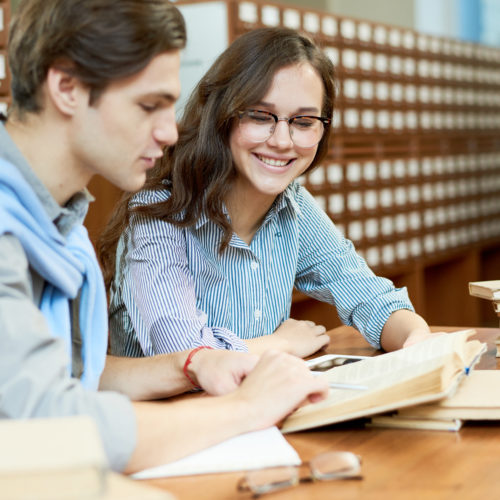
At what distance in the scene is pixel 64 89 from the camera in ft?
3.11

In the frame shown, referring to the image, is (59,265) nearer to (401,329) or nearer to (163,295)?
(163,295)

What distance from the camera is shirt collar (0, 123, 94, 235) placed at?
967 mm

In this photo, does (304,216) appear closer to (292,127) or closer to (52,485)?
(292,127)

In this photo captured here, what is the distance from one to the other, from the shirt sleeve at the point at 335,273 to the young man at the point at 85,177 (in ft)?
2.19

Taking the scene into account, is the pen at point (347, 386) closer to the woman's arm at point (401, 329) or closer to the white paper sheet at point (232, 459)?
the white paper sheet at point (232, 459)

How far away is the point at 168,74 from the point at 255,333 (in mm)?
774

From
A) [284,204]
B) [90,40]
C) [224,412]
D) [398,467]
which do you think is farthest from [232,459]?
[284,204]

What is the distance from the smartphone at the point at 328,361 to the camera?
1.33m

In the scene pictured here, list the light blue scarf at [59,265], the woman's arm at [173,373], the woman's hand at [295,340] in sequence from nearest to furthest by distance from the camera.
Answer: the light blue scarf at [59,265]
the woman's arm at [173,373]
the woman's hand at [295,340]

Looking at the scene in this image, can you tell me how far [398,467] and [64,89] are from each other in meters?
0.57

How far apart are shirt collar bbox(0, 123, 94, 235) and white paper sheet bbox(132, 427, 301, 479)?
34 cm

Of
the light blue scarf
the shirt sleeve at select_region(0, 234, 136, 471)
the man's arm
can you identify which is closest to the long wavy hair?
the light blue scarf

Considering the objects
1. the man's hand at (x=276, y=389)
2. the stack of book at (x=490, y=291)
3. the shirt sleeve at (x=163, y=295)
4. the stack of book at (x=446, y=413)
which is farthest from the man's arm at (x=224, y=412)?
the stack of book at (x=490, y=291)

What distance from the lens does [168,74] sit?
0.99m
